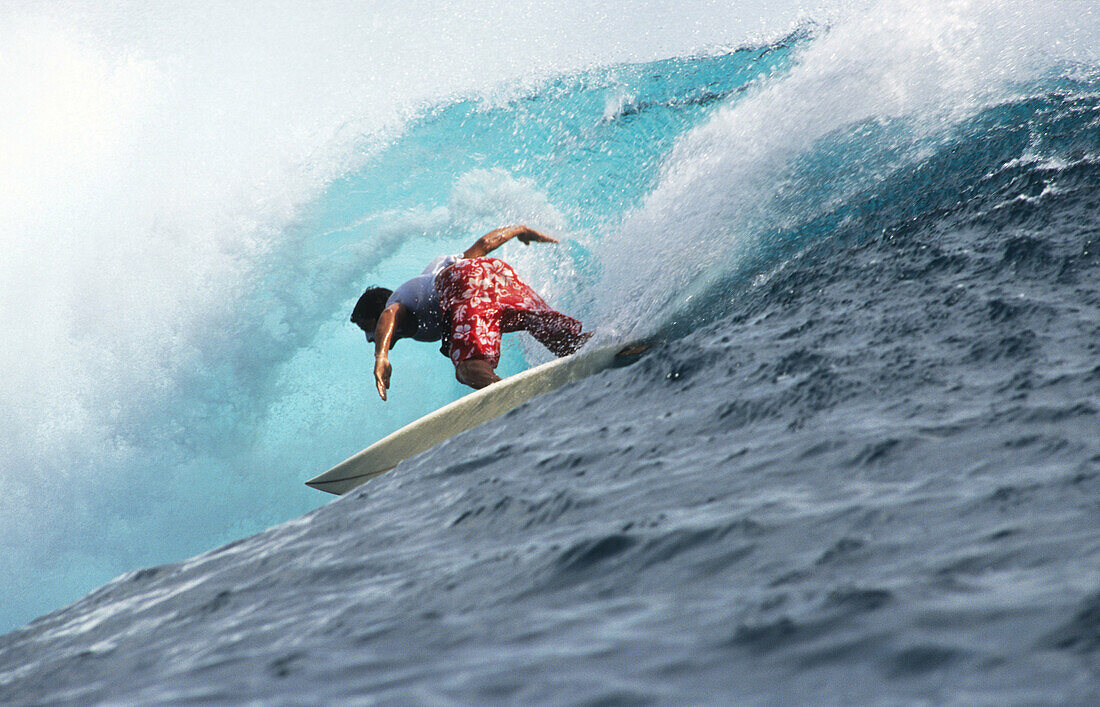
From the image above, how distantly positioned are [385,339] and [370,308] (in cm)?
61

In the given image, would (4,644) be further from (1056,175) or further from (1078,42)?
(1078,42)

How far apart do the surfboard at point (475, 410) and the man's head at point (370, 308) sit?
2.69ft

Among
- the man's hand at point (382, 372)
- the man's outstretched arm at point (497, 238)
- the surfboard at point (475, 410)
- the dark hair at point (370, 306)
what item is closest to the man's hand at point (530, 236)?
the man's outstretched arm at point (497, 238)

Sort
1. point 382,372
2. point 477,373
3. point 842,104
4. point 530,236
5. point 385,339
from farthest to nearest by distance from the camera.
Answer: point 842,104 → point 530,236 → point 477,373 → point 385,339 → point 382,372

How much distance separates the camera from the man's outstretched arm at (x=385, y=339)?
4789 millimetres

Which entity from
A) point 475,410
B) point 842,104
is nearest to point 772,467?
point 475,410

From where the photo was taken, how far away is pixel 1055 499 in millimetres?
1679

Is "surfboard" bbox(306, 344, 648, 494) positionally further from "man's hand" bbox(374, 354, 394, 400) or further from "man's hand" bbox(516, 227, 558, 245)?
"man's hand" bbox(516, 227, 558, 245)

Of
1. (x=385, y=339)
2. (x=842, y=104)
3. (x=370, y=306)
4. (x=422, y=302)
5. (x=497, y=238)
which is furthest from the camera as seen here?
(x=842, y=104)

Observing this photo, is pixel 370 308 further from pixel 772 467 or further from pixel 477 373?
pixel 772 467

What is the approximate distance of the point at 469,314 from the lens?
5.30 meters

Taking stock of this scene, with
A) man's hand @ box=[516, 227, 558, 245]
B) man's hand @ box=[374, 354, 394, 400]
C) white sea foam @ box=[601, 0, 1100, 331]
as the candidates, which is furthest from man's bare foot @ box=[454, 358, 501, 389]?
man's hand @ box=[516, 227, 558, 245]

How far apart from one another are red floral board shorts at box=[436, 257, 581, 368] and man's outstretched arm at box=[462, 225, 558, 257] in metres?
0.09

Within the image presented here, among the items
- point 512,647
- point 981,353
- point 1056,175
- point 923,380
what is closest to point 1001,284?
point 981,353
